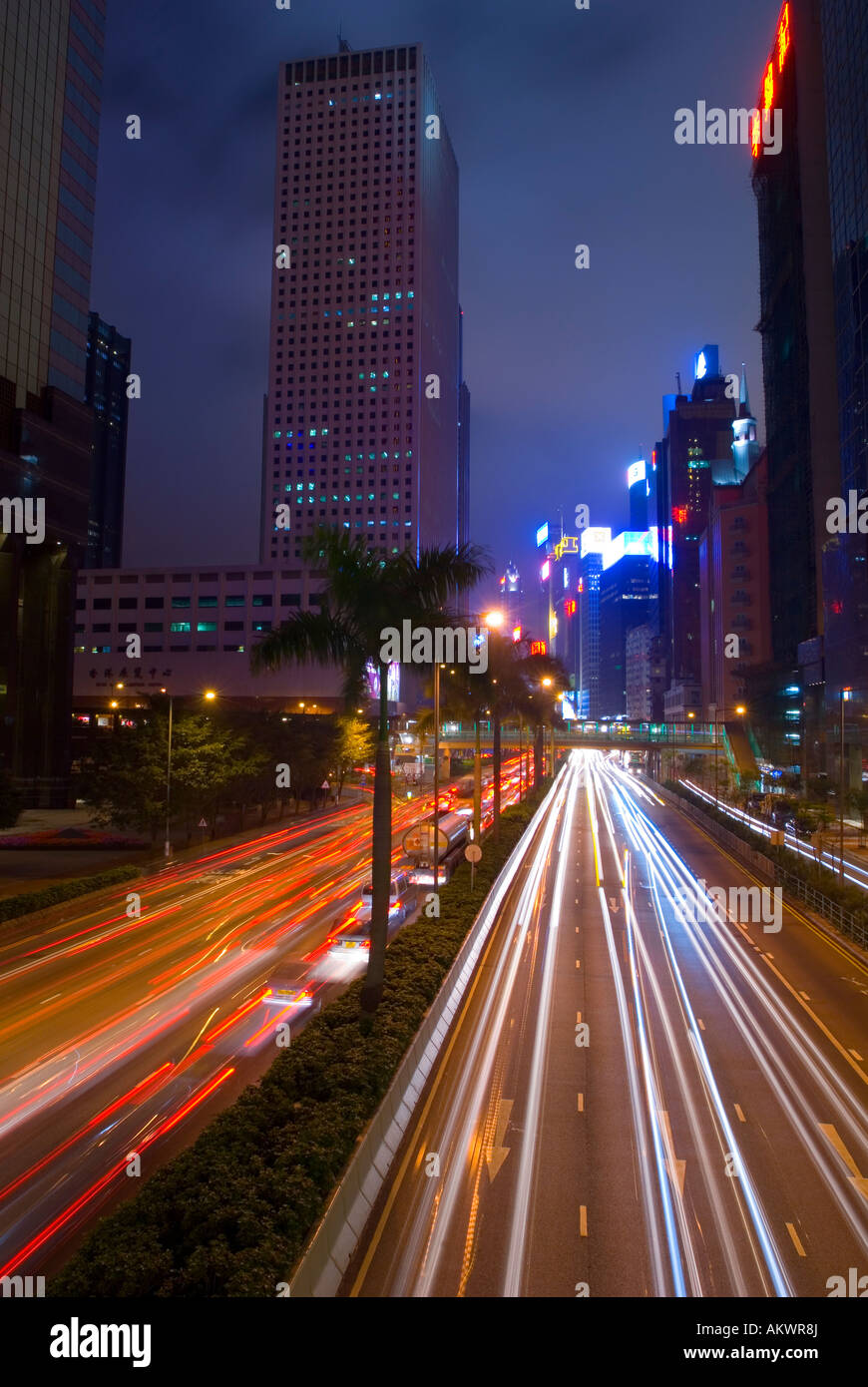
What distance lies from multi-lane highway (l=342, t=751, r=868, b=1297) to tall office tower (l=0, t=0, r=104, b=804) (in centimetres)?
4963

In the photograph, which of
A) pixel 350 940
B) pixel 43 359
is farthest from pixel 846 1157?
pixel 43 359

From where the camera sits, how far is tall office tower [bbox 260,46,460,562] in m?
153

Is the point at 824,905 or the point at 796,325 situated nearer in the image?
the point at 824,905

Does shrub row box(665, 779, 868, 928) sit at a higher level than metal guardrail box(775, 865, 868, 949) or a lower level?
higher

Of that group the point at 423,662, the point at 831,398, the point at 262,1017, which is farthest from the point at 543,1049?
the point at 831,398

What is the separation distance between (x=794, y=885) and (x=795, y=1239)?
2427cm

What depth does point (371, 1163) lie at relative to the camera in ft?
35.5

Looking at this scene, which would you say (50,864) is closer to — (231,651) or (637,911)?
(637,911)

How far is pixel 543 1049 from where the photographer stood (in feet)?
52.7

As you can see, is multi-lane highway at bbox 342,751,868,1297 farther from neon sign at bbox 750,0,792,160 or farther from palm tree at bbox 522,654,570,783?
neon sign at bbox 750,0,792,160

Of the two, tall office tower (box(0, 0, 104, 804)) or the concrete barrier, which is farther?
tall office tower (box(0, 0, 104, 804))

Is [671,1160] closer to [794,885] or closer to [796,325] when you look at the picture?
[794,885]

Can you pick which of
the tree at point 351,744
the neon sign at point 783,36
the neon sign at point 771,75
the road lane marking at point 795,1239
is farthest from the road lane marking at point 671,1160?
the neon sign at point 783,36

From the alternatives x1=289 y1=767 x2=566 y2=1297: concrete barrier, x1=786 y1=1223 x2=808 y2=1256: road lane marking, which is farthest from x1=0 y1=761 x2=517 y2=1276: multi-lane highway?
x1=786 y1=1223 x2=808 y2=1256: road lane marking
